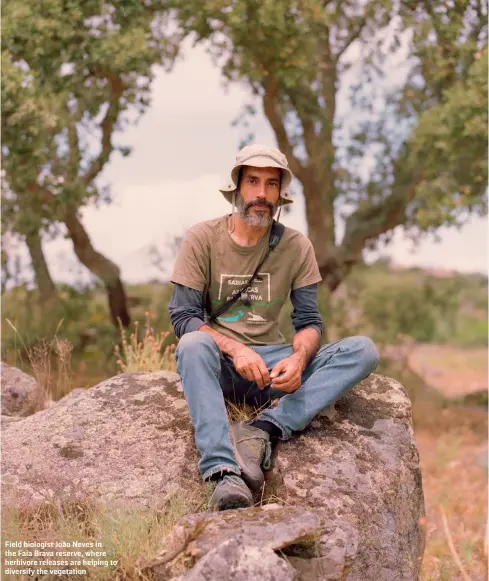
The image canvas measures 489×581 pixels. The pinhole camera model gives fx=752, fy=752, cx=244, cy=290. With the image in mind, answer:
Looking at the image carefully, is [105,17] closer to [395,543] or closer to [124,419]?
[124,419]

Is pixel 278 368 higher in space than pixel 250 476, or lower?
higher

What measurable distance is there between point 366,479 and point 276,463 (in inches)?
21.0

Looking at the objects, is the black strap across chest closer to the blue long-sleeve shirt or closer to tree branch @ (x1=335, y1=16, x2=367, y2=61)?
the blue long-sleeve shirt

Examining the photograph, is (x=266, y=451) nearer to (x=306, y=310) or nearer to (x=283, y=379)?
(x=283, y=379)

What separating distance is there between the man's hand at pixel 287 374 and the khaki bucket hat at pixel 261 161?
3.55ft

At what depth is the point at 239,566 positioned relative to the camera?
10.6ft

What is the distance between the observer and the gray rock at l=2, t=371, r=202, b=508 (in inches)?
173

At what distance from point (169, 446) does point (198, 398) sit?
25.0 inches

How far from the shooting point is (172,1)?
10.5 metres

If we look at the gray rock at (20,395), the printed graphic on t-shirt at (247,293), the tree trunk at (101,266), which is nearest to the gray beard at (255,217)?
the printed graphic on t-shirt at (247,293)

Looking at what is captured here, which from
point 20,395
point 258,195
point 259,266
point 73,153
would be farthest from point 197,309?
point 73,153

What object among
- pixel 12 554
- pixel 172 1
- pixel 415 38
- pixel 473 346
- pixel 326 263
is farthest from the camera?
pixel 473 346

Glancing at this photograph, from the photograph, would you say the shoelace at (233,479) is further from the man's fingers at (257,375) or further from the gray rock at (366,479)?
the man's fingers at (257,375)

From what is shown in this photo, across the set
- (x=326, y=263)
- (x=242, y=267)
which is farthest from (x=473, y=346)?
(x=242, y=267)
